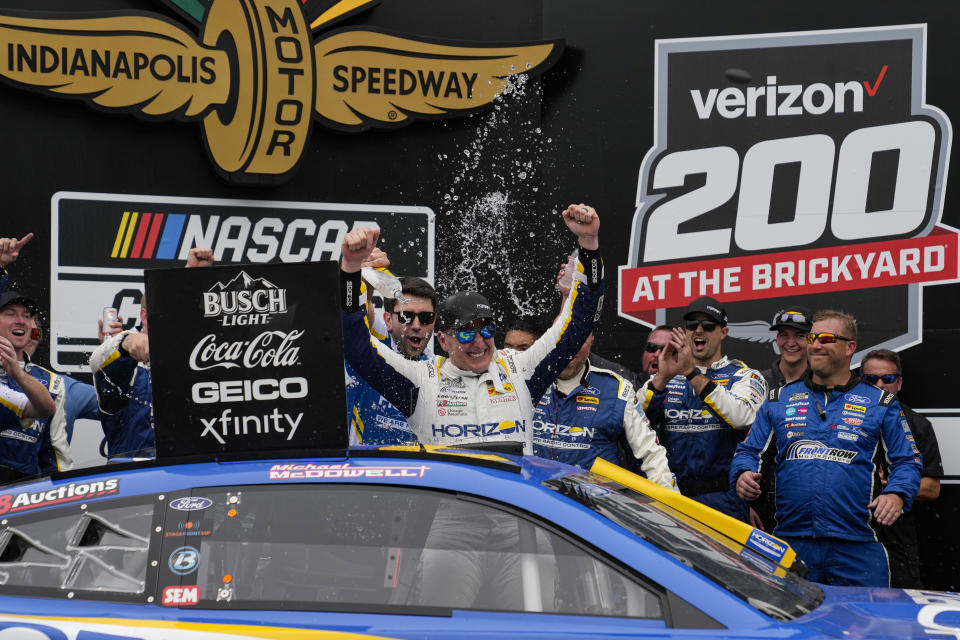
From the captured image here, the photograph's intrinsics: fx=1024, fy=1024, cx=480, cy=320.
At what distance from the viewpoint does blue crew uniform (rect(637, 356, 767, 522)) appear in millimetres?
5340

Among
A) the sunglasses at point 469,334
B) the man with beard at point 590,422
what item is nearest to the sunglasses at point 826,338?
the man with beard at point 590,422

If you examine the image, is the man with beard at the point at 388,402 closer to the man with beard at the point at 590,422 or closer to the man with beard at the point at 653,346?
the man with beard at the point at 590,422

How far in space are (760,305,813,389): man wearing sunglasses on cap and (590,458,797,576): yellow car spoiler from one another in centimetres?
209

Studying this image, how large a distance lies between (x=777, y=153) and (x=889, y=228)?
0.80 m

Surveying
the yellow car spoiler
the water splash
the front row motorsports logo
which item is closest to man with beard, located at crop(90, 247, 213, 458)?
the front row motorsports logo

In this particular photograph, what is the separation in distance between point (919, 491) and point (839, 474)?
45.3 inches

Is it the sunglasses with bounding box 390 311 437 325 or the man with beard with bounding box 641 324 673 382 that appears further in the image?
the man with beard with bounding box 641 324 673 382

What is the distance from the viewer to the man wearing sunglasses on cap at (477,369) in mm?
4180

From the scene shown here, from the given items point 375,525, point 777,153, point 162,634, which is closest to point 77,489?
point 162,634

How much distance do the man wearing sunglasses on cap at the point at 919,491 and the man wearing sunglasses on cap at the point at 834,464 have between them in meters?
0.68

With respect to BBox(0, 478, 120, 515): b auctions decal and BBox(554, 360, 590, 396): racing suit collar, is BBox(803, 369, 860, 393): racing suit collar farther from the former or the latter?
BBox(0, 478, 120, 515): b auctions decal

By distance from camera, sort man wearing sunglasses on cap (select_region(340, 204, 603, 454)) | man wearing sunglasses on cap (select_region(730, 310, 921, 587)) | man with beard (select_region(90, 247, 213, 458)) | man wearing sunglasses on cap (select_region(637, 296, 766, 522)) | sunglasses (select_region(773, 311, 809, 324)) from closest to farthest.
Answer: man wearing sunglasses on cap (select_region(340, 204, 603, 454)) < man with beard (select_region(90, 247, 213, 458)) < man wearing sunglasses on cap (select_region(730, 310, 921, 587)) < man wearing sunglasses on cap (select_region(637, 296, 766, 522)) < sunglasses (select_region(773, 311, 809, 324))

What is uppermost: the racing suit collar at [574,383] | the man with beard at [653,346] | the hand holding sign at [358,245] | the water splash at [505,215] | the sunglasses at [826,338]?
the water splash at [505,215]

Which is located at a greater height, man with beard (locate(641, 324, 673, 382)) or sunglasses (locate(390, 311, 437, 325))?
sunglasses (locate(390, 311, 437, 325))
